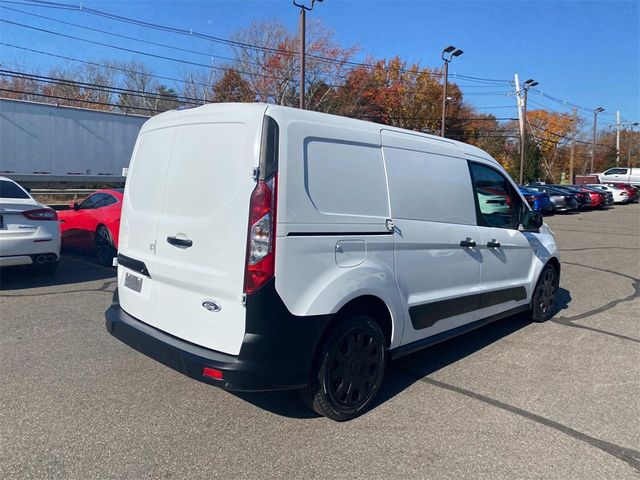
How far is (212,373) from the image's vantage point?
3082mm

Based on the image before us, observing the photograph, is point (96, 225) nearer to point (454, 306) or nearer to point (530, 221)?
point (454, 306)

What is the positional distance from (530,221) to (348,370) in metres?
3.25

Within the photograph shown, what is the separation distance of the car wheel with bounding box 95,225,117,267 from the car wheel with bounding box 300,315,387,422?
20.6 ft

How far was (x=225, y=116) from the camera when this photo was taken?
3.27 meters

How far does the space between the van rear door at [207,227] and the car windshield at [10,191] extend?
201 inches

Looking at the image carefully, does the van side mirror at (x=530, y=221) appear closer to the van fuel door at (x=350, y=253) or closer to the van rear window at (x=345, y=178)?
the van rear window at (x=345, y=178)

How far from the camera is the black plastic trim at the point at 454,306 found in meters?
4.12

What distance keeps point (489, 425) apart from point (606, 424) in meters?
0.86

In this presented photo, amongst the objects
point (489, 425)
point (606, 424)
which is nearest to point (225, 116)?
point (489, 425)

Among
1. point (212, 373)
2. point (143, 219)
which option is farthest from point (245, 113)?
point (212, 373)

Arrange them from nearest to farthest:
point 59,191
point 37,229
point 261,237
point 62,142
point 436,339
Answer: point 261,237 → point 436,339 → point 37,229 → point 62,142 → point 59,191

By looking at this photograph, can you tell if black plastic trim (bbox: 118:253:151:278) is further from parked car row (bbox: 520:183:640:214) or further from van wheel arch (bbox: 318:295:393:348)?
parked car row (bbox: 520:183:640:214)

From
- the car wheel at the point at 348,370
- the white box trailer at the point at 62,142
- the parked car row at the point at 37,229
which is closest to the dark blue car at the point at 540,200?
the white box trailer at the point at 62,142

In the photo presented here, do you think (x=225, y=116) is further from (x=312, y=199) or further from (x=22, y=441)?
(x=22, y=441)
